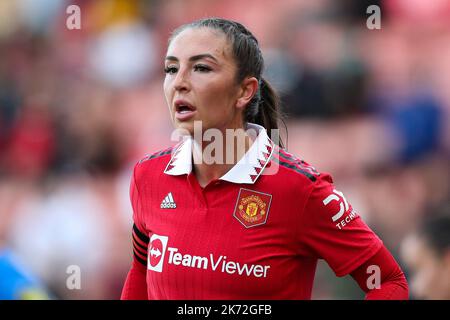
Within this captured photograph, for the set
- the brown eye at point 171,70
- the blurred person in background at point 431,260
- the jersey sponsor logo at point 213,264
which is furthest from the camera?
the blurred person in background at point 431,260

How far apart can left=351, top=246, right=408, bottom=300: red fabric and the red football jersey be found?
37 millimetres

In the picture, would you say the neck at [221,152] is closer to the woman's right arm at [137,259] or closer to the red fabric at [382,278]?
the woman's right arm at [137,259]

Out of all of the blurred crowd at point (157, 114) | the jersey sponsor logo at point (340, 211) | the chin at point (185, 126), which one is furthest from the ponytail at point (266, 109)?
the blurred crowd at point (157, 114)

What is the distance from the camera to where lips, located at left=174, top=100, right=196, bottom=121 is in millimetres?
2756

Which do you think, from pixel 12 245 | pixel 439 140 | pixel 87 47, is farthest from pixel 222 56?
pixel 87 47

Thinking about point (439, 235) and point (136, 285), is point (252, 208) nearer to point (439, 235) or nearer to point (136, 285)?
point (136, 285)

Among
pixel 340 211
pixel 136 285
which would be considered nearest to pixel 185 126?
pixel 340 211

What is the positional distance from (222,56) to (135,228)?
80cm

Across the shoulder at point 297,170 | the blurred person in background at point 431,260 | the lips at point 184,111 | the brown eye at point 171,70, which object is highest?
the brown eye at point 171,70

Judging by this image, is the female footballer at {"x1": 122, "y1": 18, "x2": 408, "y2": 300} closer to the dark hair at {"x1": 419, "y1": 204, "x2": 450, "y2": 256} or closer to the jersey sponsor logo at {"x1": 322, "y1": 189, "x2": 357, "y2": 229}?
the jersey sponsor logo at {"x1": 322, "y1": 189, "x2": 357, "y2": 229}

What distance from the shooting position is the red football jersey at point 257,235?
2.68 meters

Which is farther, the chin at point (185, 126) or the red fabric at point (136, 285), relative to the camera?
the red fabric at point (136, 285)

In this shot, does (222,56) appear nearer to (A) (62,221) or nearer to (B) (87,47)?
(A) (62,221)

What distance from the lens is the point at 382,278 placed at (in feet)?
9.08
